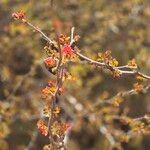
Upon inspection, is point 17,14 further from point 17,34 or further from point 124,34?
point 124,34

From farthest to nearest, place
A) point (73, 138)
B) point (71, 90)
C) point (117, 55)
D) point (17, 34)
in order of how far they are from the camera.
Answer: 1. point (73, 138)
2. point (117, 55)
3. point (17, 34)
4. point (71, 90)

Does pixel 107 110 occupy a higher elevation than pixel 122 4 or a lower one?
lower

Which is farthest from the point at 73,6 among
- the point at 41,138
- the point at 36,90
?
the point at 41,138

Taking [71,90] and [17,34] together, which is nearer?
[71,90]

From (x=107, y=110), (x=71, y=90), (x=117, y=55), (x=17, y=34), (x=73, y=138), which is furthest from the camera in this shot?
(x=73, y=138)

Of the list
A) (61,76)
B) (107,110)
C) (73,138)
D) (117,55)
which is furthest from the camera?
(73,138)

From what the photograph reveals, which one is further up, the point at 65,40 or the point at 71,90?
the point at 71,90

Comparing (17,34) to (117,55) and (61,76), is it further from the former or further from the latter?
(61,76)

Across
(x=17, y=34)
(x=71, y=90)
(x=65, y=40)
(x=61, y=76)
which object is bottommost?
(x=61, y=76)

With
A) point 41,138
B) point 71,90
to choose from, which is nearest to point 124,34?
point 71,90
